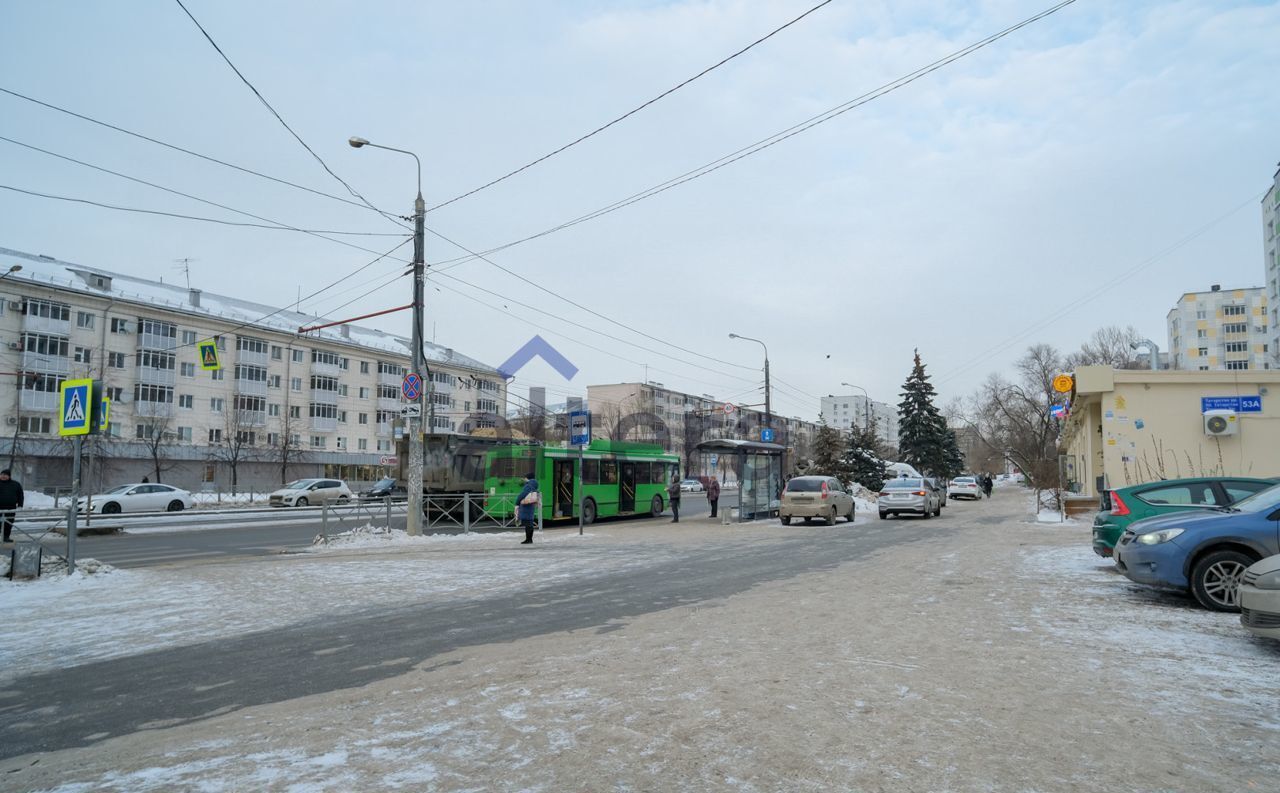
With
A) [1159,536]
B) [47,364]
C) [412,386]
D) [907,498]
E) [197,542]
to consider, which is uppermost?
[47,364]

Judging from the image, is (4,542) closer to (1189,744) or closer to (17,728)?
(17,728)

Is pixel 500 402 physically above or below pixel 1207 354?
below

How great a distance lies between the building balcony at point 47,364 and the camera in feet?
165

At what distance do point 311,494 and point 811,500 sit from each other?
1160 inches

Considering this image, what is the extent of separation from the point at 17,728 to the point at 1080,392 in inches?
1050

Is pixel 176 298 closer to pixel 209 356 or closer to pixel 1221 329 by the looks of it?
pixel 209 356

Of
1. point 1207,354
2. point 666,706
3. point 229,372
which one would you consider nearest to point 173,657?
point 666,706

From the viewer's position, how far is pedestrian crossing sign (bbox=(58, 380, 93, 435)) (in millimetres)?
12508

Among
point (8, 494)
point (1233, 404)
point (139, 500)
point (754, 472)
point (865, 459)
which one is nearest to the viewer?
point (8, 494)

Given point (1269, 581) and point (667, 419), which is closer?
point (1269, 581)

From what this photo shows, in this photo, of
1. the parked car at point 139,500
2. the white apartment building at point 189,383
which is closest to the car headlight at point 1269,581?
the parked car at point 139,500

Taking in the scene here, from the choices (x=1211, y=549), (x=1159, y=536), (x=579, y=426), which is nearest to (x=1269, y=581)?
(x=1211, y=549)

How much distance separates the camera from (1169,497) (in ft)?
37.2

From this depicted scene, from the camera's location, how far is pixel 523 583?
12.4 meters
